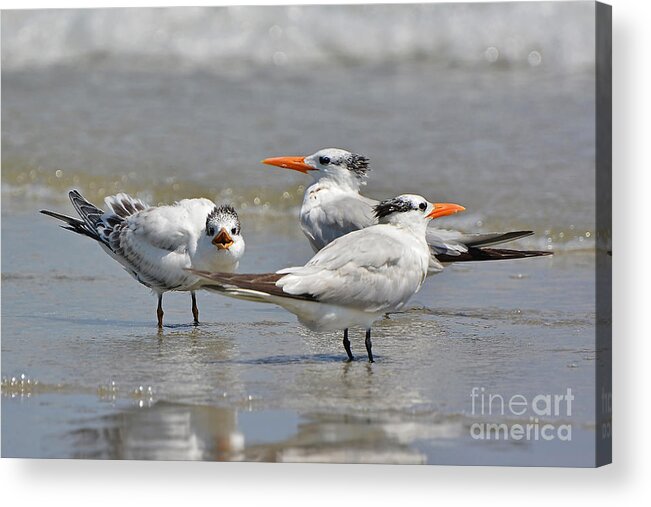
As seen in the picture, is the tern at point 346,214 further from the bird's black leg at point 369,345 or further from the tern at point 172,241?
the bird's black leg at point 369,345

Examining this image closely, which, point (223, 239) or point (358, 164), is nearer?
point (223, 239)

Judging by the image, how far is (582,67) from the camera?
22.8ft

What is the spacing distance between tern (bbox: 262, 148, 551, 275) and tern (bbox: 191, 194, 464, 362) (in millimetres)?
609

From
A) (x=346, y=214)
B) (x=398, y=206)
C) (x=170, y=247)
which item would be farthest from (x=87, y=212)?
(x=398, y=206)

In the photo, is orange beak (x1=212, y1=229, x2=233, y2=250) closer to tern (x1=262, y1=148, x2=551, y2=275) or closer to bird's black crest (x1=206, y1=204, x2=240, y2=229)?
bird's black crest (x1=206, y1=204, x2=240, y2=229)

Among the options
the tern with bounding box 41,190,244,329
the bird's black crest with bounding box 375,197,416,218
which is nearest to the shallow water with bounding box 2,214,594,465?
the tern with bounding box 41,190,244,329

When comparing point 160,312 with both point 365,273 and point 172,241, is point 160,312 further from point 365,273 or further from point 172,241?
point 365,273

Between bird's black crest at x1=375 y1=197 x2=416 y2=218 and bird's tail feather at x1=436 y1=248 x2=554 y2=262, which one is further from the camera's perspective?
bird's tail feather at x1=436 y1=248 x2=554 y2=262

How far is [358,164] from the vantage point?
866 cm

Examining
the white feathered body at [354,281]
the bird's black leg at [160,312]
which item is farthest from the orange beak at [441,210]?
the bird's black leg at [160,312]

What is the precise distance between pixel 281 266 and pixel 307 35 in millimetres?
1617

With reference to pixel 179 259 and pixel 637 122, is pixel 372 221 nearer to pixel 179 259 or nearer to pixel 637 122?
pixel 179 259

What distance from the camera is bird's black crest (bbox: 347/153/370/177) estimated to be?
8.66 m

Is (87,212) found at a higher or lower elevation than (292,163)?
lower
